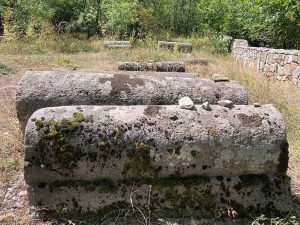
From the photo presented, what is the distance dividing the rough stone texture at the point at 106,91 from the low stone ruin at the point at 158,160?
26.5 inches

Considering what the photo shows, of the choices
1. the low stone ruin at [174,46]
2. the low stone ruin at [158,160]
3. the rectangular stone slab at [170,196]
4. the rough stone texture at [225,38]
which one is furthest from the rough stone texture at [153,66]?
the rough stone texture at [225,38]

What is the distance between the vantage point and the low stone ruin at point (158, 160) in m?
2.80

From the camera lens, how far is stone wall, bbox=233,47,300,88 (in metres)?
8.59

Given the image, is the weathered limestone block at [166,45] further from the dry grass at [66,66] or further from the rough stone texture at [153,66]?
the rough stone texture at [153,66]

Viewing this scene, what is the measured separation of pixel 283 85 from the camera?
8516 mm

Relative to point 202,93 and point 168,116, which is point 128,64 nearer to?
point 202,93

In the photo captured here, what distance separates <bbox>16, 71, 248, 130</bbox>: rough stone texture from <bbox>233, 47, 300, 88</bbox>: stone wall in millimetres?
5215

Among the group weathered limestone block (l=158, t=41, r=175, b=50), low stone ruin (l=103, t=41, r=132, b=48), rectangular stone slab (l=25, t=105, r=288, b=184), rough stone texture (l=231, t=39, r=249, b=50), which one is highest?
rectangular stone slab (l=25, t=105, r=288, b=184)

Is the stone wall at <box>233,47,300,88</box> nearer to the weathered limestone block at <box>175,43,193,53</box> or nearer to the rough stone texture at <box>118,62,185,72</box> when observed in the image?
the weathered limestone block at <box>175,43,193,53</box>

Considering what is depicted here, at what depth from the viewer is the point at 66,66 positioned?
9.52 meters

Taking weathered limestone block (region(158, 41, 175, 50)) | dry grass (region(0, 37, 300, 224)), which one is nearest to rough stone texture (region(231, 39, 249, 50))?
dry grass (region(0, 37, 300, 224))

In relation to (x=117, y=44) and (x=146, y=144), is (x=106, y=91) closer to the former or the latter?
(x=146, y=144)

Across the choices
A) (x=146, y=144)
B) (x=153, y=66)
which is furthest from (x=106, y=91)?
(x=153, y=66)

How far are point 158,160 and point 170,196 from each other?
0.34m
